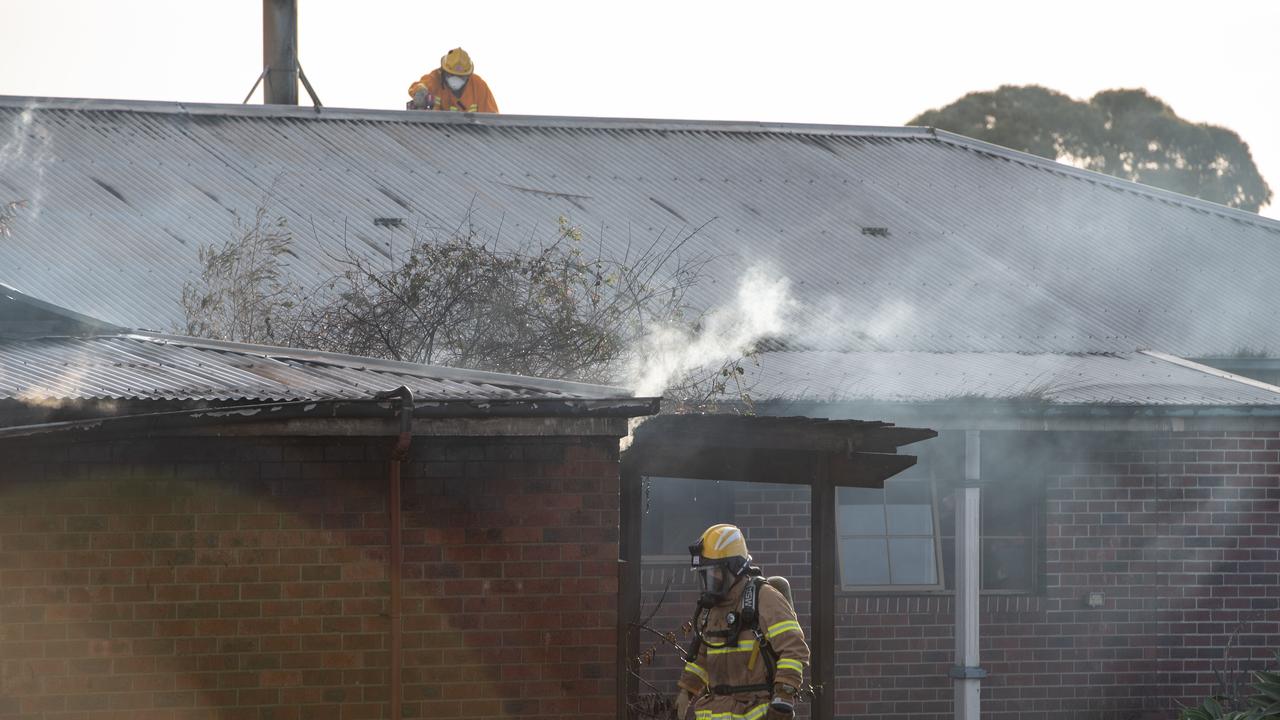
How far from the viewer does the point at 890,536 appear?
1347 cm

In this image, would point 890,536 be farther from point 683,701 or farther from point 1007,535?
point 683,701

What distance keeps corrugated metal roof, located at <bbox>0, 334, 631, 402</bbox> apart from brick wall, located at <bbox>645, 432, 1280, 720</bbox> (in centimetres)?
598

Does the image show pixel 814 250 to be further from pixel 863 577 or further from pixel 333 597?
pixel 333 597

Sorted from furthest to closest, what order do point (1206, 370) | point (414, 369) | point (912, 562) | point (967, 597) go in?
point (1206, 370), point (912, 562), point (967, 597), point (414, 369)

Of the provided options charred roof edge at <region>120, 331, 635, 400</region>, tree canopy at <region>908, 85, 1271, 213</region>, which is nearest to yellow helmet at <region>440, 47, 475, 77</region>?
charred roof edge at <region>120, 331, 635, 400</region>

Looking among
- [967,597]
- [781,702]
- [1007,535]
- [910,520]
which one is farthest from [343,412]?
[1007,535]

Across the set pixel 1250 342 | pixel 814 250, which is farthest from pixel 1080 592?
pixel 814 250

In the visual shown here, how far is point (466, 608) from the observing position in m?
7.53

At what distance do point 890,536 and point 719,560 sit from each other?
5.84 metres

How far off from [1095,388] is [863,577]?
7.44 feet

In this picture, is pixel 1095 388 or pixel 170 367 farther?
pixel 1095 388

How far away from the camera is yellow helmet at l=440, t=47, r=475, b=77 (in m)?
19.9

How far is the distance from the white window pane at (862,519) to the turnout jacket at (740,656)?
17.9 feet

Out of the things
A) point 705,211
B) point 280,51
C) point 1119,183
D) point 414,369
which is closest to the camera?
point 414,369
